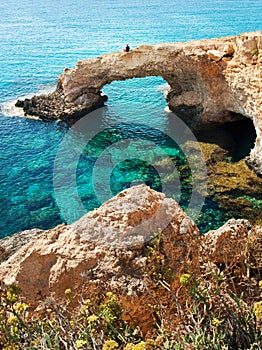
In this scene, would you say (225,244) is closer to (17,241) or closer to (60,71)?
(17,241)

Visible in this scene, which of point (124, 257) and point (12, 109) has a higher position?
point (124, 257)

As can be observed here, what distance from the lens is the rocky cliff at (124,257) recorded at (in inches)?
238

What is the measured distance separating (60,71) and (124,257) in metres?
42.1

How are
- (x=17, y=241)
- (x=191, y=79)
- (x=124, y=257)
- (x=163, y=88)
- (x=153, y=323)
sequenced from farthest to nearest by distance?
(x=163, y=88) < (x=191, y=79) < (x=17, y=241) < (x=124, y=257) < (x=153, y=323)

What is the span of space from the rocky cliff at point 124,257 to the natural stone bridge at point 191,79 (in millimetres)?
14265

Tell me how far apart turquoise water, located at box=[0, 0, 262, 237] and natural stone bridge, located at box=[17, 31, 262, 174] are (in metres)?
2.16

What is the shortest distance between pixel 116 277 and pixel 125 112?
2593 centimetres

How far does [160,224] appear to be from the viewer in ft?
21.5

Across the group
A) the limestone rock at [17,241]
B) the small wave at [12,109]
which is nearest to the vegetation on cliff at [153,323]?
the limestone rock at [17,241]

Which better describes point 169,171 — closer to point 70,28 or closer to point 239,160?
point 239,160

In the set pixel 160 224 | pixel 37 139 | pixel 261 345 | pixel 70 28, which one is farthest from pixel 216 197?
Result: pixel 70 28

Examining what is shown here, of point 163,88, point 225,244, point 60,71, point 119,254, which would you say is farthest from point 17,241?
point 60,71

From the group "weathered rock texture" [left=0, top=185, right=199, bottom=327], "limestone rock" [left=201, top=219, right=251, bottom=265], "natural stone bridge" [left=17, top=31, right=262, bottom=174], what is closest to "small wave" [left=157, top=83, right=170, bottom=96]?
"natural stone bridge" [left=17, top=31, right=262, bottom=174]

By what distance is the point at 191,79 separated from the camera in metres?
25.8
